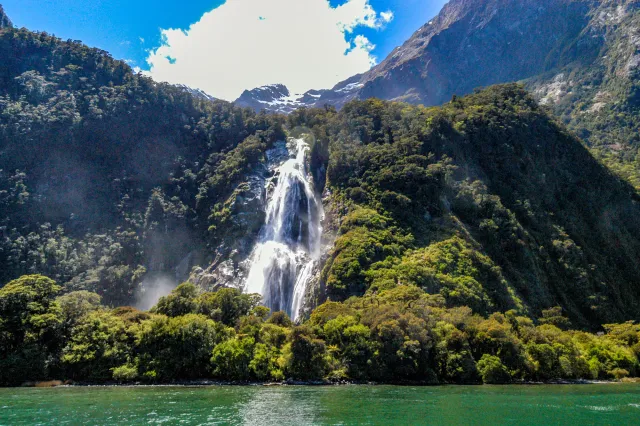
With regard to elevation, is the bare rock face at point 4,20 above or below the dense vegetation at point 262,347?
above

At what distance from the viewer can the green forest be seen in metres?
55.3

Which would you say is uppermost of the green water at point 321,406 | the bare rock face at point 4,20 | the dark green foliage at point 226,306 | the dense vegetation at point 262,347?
the bare rock face at point 4,20

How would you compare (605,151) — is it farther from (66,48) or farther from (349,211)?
(66,48)

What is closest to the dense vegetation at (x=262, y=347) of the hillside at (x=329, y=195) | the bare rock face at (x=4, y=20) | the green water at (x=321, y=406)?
the green water at (x=321, y=406)

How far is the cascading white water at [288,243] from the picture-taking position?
83.3m

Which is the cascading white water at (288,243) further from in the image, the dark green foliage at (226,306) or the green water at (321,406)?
the green water at (321,406)

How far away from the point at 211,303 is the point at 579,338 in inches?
2078

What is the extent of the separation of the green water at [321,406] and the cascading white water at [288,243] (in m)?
32.9

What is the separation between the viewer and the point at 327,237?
92.9m

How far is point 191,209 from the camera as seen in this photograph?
11100 cm

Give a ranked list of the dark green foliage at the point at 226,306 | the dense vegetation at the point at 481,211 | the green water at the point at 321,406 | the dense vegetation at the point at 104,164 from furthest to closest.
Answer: the dense vegetation at the point at 104,164, the dense vegetation at the point at 481,211, the dark green foliage at the point at 226,306, the green water at the point at 321,406

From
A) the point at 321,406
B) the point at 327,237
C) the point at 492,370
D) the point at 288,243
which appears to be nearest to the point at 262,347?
the point at 321,406

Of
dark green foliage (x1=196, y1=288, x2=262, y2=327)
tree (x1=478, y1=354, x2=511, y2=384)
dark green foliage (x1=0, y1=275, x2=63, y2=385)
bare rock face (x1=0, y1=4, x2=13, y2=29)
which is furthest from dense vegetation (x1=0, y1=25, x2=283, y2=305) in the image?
tree (x1=478, y1=354, x2=511, y2=384)

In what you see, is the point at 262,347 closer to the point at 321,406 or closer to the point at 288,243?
the point at 321,406
